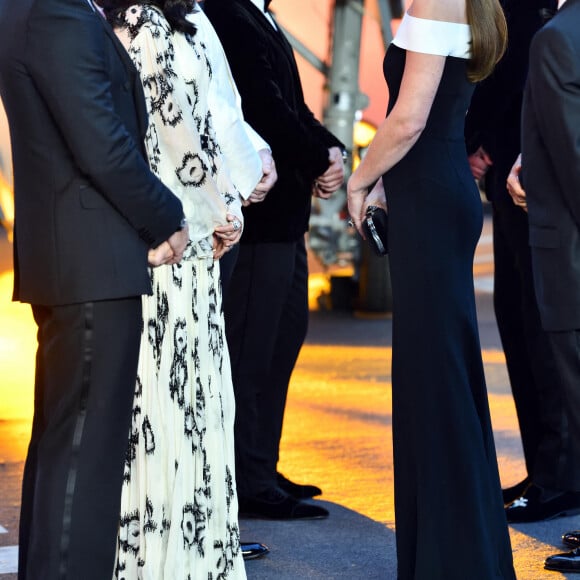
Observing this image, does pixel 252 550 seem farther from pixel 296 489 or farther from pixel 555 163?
pixel 555 163

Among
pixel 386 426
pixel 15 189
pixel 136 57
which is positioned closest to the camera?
pixel 15 189

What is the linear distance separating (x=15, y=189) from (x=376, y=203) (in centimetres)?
103

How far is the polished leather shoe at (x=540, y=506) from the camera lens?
4480 mm

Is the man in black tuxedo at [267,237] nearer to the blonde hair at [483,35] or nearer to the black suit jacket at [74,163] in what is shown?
the blonde hair at [483,35]

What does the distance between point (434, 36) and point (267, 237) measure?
125cm

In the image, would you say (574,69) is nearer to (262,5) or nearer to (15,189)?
(262,5)

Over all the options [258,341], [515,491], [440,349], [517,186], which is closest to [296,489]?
[258,341]

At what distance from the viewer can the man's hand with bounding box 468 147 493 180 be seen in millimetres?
4691

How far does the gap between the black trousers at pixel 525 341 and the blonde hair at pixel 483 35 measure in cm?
125

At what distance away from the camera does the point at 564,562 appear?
392 cm

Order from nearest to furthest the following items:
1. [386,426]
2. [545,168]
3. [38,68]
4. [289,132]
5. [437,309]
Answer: [38,68] → [437,309] → [545,168] → [289,132] → [386,426]

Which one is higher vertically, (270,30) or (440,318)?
(270,30)

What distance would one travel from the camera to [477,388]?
3.48m

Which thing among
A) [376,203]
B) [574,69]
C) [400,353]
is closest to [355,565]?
[400,353]
